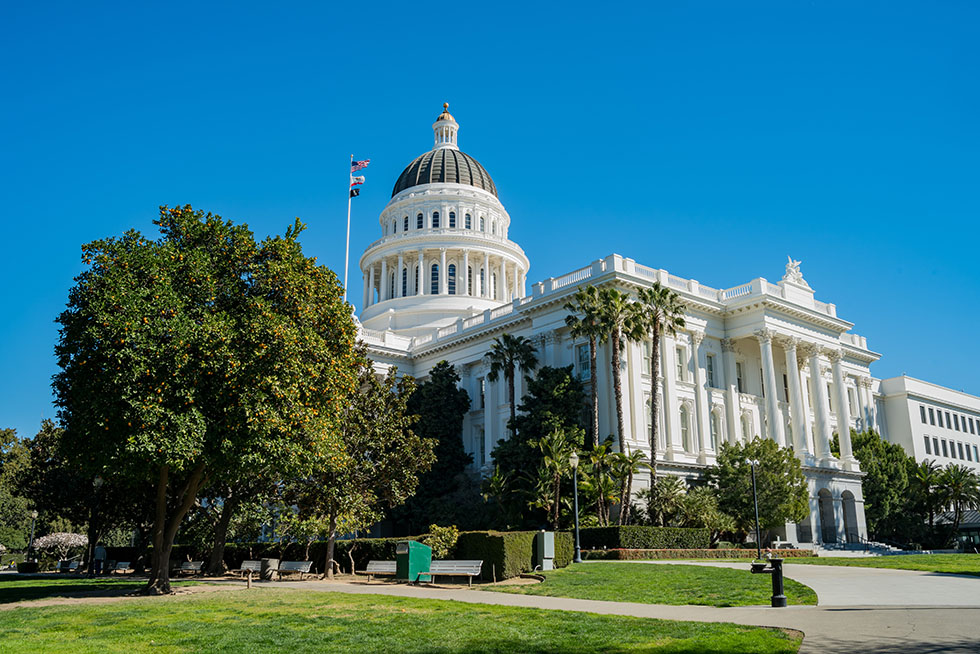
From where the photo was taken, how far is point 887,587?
20125 mm

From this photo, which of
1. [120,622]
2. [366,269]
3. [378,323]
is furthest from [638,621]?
[366,269]

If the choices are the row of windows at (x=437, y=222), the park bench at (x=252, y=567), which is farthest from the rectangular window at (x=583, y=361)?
the row of windows at (x=437, y=222)

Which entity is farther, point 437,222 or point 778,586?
point 437,222

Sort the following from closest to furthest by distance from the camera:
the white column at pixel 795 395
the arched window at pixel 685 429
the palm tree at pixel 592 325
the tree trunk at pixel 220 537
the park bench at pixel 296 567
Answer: the park bench at pixel 296 567 → the tree trunk at pixel 220 537 → the palm tree at pixel 592 325 → the arched window at pixel 685 429 → the white column at pixel 795 395

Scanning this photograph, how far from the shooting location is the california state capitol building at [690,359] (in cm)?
5091

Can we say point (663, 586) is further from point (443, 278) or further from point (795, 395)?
point (443, 278)

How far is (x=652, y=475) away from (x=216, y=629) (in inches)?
1295

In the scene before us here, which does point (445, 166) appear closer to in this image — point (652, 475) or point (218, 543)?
point (652, 475)

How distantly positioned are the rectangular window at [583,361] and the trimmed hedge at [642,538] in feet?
45.5

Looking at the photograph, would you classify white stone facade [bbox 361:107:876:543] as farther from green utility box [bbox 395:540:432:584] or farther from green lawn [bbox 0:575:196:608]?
green lawn [bbox 0:575:196:608]

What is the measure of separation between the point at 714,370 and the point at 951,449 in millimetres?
39171

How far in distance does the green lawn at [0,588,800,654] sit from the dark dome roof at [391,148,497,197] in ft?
228

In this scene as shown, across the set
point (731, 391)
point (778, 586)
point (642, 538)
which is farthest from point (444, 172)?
point (778, 586)

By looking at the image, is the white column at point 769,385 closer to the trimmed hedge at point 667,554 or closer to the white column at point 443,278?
the trimmed hedge at point 667,554
